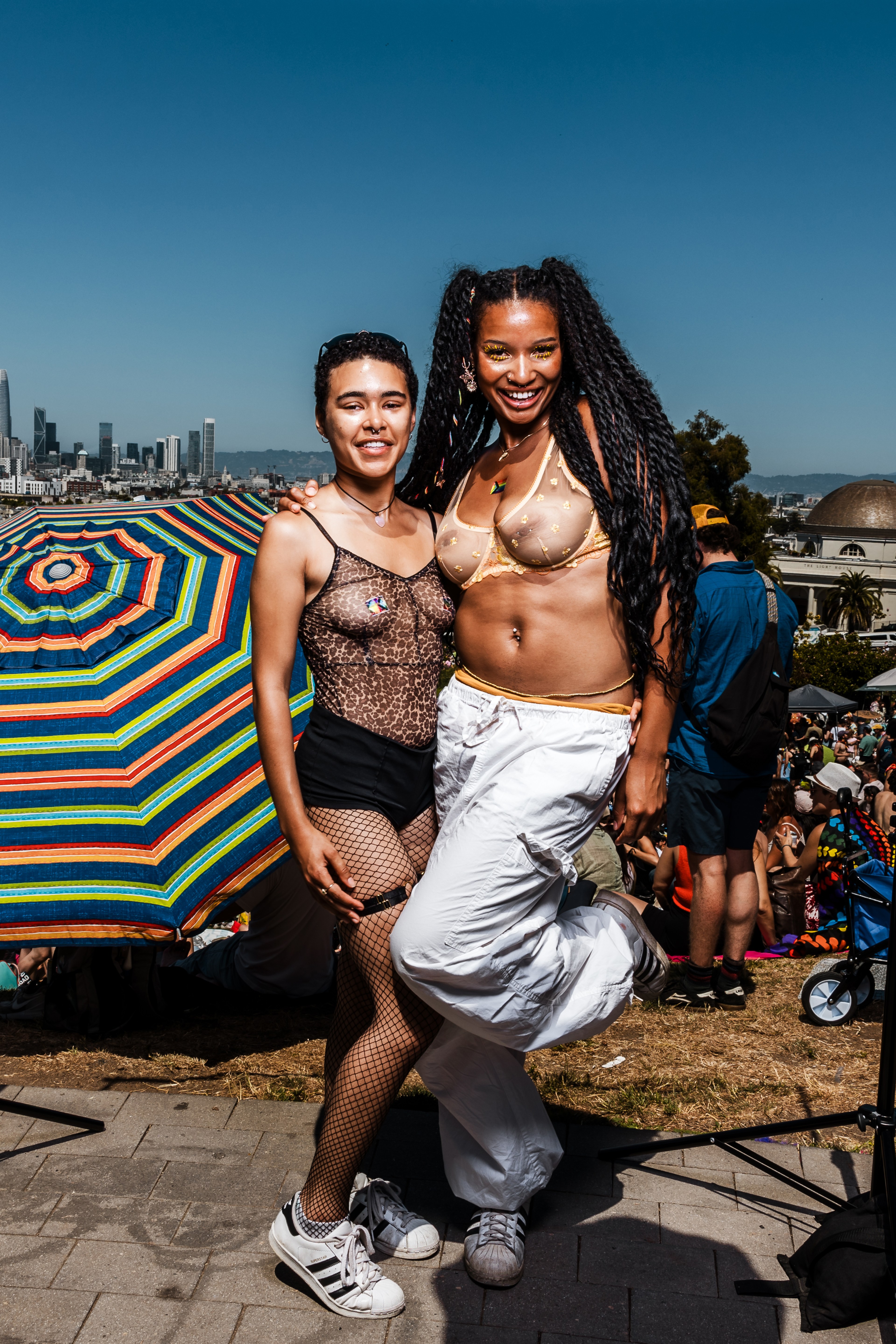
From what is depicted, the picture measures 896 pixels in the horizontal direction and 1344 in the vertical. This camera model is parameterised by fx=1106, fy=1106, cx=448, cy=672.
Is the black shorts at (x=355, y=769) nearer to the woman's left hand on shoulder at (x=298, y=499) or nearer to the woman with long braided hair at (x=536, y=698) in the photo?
the woman with long braided hair at (x=536, y=698)

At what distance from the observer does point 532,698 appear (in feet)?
8.39

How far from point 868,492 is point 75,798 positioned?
4148 inches

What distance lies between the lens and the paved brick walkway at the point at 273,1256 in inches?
97.6

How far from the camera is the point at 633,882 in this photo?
7312 mm

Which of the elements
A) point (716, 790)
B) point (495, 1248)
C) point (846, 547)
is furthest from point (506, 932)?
point (846, 547)

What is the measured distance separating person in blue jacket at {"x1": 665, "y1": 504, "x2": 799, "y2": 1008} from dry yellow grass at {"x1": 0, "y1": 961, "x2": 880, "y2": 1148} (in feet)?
0.64

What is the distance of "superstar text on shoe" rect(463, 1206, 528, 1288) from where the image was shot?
2.62 metres

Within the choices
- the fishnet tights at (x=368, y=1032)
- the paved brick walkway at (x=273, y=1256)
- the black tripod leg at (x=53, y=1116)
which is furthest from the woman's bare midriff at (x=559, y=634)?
the black tripod leg at (x=53, y=1116)

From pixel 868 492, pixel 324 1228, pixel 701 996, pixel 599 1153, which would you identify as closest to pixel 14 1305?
pixel 324 1228

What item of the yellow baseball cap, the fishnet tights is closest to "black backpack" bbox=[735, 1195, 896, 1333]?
the fishnet tights

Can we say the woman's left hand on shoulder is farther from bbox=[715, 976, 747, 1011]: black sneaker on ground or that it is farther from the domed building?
the domed building

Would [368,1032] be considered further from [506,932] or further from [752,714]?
[752,714]

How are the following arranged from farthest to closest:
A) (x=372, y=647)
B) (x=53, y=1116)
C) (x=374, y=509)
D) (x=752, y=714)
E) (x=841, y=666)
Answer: (x=841, y=666), (x=752, y=714), (x=53, y=1116), (x=374, y=509), (x=372, y=647)

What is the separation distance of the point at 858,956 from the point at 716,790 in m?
0.87
